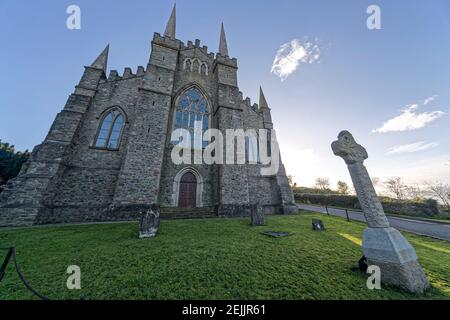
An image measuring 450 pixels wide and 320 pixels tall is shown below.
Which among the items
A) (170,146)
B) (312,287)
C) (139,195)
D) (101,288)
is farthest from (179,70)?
(312,287)

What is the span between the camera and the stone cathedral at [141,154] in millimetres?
8492

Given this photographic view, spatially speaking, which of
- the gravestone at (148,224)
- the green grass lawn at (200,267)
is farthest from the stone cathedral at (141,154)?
the gravestone at (148,224)

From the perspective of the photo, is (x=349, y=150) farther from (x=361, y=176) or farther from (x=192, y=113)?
(x=192, y=113)

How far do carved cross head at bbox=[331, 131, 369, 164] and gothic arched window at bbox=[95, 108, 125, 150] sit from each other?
1293cm

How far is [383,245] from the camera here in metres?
2.96

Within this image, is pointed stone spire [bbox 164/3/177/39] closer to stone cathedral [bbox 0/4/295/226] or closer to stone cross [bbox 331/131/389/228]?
stone cathedral [bbox 0/4/295/226]

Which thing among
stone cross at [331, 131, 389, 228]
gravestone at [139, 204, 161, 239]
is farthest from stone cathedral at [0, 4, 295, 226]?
stone cross at [331, 131, 389, 228]

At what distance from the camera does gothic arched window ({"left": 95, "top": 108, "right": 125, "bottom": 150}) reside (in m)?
10.9

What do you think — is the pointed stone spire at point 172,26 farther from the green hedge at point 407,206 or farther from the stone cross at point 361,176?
the green hedge at point 407,206

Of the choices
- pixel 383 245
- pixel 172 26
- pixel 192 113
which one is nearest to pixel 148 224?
pixel 383 245

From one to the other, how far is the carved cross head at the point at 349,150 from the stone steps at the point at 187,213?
8.72 m

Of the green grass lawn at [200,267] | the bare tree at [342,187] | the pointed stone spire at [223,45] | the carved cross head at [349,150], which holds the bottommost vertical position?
the green grass lawn at [200,267]
